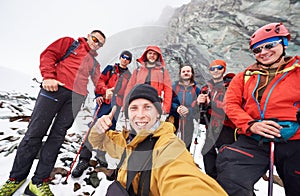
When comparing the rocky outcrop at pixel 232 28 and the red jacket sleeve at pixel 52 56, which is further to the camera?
the rocky outcrop at pixel 232 28

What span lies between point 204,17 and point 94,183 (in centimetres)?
3189

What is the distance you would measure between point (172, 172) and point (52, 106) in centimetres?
226

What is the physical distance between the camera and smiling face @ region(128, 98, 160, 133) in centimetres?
173

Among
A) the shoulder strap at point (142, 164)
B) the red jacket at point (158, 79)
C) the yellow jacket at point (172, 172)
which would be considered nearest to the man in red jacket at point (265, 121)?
the yellow jacket at point (172, 172)

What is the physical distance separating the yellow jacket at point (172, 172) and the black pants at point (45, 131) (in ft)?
5.24

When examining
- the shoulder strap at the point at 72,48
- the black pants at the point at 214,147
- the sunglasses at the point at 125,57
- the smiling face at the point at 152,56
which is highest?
the sunglasses at the point at 125,57

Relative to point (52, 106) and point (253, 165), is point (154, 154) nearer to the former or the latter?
point (253, 165)

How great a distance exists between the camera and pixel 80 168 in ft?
10.5

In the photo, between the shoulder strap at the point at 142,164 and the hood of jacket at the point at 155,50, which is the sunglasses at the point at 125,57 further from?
the shoulder strap at the point at 142,164

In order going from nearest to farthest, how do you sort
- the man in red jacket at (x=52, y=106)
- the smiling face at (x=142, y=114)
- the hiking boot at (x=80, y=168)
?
the smiling face at (x=142, y=114) → the man in red jacket at (x=52, y=106) → the hiking boot at (x=80, y=168)

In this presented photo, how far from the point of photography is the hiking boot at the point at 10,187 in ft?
7.01

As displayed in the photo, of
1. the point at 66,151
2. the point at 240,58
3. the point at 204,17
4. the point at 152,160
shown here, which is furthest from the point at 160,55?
the point at 204,17

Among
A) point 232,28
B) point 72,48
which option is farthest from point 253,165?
point 232,28

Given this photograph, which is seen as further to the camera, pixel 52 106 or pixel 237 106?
pixel 52 106
